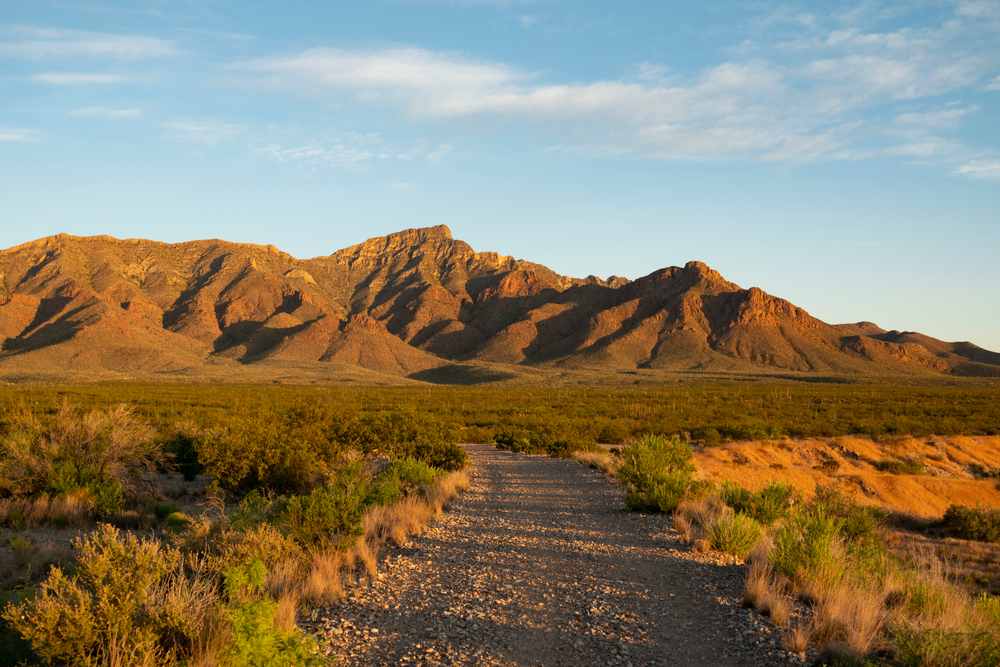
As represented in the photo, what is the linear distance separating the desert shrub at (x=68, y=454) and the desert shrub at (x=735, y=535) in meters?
11.6

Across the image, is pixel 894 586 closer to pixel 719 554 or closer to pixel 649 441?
pixel 719 554

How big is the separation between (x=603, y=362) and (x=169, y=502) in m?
112

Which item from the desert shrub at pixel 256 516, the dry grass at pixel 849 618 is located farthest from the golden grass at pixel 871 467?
the desert shrub at pixel 256 516

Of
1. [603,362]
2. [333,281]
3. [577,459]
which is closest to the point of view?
[577,459]

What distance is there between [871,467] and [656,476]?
19242 millimetres

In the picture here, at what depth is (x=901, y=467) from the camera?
24281mm

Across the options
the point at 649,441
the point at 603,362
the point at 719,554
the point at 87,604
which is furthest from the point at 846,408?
→ the point at 603,362

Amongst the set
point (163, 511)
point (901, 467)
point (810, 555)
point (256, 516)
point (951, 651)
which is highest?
point (951, 651)

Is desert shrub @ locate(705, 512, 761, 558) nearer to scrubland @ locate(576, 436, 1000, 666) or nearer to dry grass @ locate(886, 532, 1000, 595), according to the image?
scrubland @ locate(576, 436, 1000, 666)

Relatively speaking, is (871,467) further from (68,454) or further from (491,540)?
(68,454)

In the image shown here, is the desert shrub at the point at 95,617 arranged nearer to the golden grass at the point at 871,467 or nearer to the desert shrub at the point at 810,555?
the desert shrub at the point at 810,555

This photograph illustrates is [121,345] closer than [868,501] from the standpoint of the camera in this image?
No

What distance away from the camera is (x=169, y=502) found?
12938 mm

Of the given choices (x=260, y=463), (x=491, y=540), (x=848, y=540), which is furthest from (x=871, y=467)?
(x=260, y=463)
